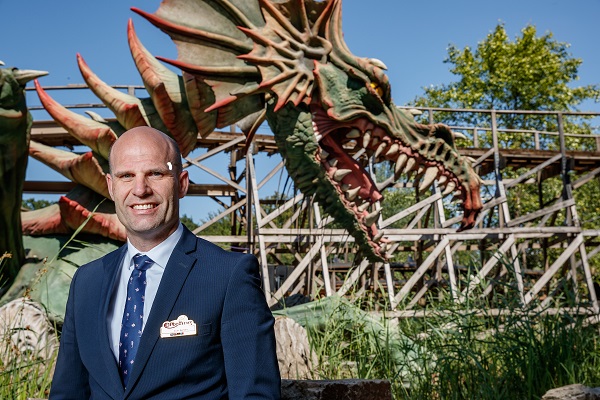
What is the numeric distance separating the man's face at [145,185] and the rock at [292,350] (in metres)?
2.33

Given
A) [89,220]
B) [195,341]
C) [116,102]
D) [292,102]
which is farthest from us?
[292,102]

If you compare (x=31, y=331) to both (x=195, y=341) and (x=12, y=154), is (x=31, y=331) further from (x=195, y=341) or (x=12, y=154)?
(x=195, y=341)

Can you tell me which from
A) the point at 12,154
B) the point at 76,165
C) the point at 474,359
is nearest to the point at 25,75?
the point at 12,154

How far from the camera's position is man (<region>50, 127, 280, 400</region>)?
61.2 inches

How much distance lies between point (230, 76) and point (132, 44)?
61 cm

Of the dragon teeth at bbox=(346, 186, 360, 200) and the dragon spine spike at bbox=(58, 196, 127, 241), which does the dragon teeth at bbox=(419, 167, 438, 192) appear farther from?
the dragon spine spike at bbox=(58, 196, 127, 241)

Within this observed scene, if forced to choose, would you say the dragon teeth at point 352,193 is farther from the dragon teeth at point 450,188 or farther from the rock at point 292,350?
the rock at point 292,350

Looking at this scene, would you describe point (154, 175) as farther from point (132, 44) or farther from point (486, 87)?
point (486, 87)

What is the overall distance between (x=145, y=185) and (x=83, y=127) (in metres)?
2.26

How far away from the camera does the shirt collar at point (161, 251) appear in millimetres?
1647

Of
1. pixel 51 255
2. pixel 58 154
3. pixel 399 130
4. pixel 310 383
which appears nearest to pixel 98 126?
pixel 58 154

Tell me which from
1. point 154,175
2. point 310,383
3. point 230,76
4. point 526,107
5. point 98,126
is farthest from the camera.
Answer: point 526,107

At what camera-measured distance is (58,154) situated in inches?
150

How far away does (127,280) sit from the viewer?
1680 mm
